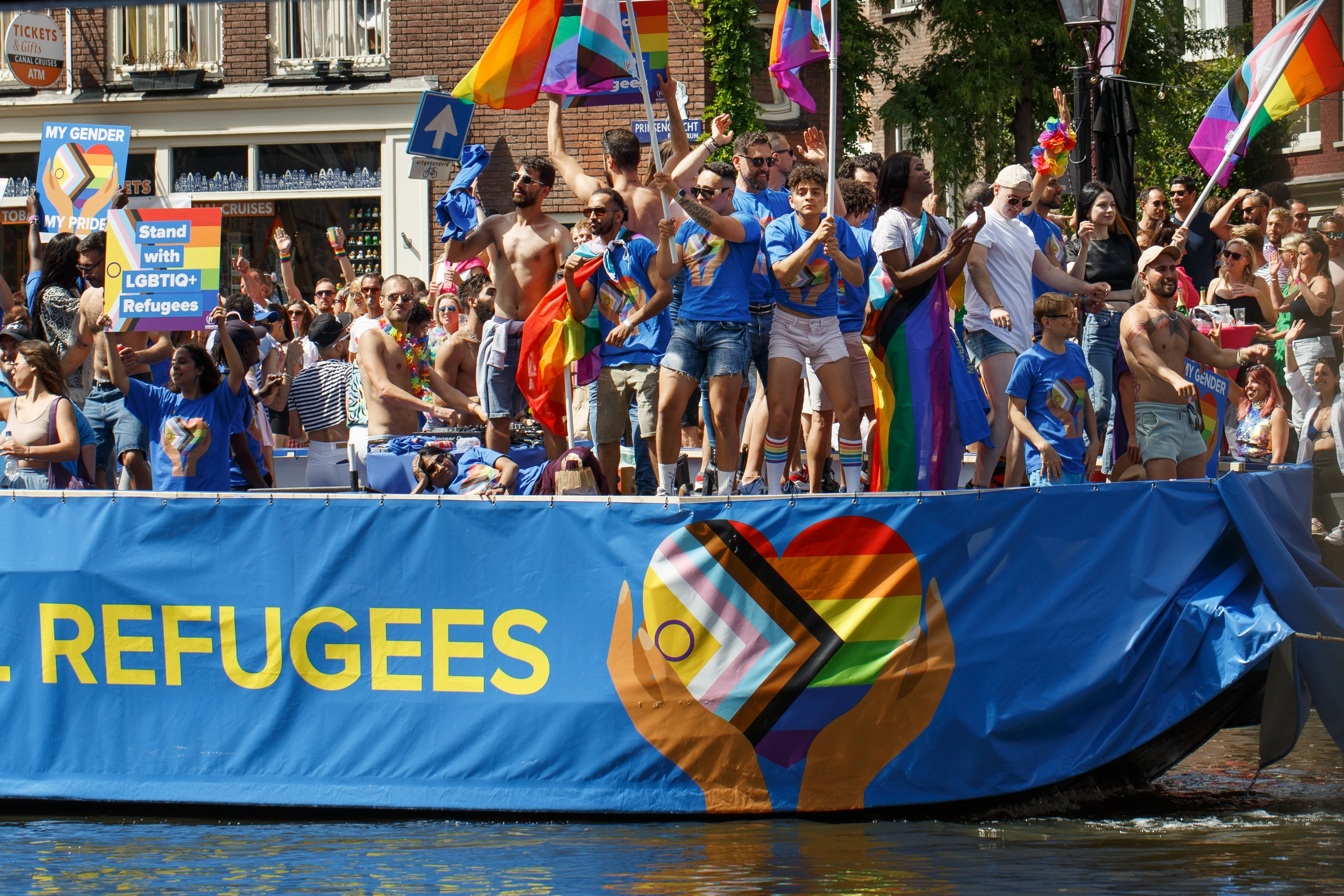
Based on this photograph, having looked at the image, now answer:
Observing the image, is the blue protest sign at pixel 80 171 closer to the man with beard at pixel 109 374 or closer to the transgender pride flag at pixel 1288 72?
the man with beard at pixel 109 374

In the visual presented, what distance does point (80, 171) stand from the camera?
11.0m

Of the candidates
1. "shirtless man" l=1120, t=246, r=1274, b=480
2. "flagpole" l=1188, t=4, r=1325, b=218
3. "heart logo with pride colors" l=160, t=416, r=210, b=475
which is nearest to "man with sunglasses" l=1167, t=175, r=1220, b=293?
"flagpole" l=1188, t=4, r=1325, b=218

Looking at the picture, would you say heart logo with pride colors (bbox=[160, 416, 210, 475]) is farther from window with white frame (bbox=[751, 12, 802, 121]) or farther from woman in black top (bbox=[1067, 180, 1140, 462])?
window with white frame (bbox=[751, 12, 802, 121])

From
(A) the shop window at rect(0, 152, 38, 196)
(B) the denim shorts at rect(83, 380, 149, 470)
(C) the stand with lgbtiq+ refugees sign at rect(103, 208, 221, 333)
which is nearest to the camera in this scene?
(C) the stand with lgbtiq+ refugees sign at rect(103, 208, 221, 333)

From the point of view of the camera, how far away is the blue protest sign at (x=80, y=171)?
10.9m

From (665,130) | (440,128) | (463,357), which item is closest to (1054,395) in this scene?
(463,357)

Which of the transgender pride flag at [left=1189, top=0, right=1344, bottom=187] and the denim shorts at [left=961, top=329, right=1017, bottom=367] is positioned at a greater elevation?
the transgender pride flag at [left=1189, top=0, right=1344, bottom=187]

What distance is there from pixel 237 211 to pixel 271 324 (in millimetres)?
8624

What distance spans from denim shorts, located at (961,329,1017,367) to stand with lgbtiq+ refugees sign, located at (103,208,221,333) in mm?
3987

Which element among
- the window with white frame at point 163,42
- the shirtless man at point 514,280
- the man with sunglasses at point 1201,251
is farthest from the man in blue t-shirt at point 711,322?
the window with white frame at point 163,42

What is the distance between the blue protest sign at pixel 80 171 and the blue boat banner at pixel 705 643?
547 cm

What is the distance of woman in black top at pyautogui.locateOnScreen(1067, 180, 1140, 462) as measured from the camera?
30.2 ft

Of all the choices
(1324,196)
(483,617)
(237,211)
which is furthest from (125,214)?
(1324,196)

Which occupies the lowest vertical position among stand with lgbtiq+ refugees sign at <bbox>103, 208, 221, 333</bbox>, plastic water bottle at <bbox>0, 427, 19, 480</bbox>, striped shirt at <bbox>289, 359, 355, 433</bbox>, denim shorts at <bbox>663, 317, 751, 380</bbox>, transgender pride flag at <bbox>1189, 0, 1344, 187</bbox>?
plastic water bottle at <bbox>0, 427, 19, 480</bbox>
